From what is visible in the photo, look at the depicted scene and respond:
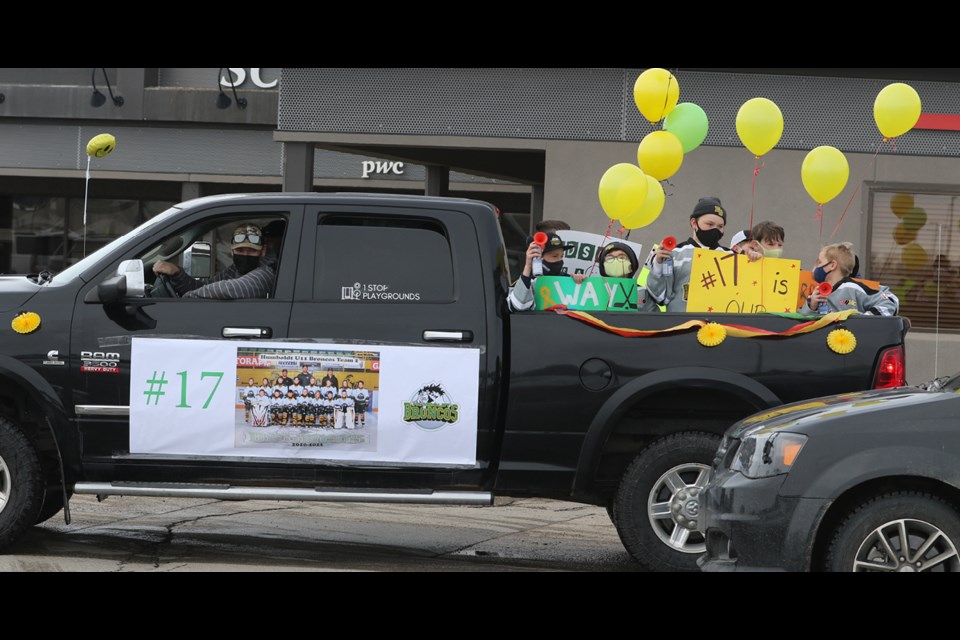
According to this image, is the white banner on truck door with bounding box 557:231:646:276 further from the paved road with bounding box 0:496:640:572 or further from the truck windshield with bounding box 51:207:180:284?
the truck windshield with bounding box 51:207:180:284

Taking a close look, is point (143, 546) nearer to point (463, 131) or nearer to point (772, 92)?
point (463, 131)

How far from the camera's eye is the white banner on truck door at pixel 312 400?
21.7ft

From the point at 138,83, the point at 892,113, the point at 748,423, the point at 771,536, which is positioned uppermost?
the point at 138,83

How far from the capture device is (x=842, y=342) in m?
6.68

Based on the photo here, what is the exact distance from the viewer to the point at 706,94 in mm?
13938

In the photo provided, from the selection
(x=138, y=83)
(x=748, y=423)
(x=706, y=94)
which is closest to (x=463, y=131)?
(x=706, y=94)

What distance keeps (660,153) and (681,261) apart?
8.10 feet

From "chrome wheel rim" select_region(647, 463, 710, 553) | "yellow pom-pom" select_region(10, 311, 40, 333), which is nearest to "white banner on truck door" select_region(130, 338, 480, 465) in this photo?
"yellow pom-pom" select_region(10, 311, 40, 333)

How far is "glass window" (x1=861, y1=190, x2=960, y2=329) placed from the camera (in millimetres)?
13969

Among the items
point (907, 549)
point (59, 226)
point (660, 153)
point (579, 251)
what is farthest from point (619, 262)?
point (59, 226)

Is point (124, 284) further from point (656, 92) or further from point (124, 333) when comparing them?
point (656, 92)

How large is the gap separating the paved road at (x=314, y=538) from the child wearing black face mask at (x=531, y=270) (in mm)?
1561

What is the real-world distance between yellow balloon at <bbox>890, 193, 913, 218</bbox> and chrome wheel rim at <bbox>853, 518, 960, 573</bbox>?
963cm

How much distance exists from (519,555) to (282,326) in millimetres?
2142
